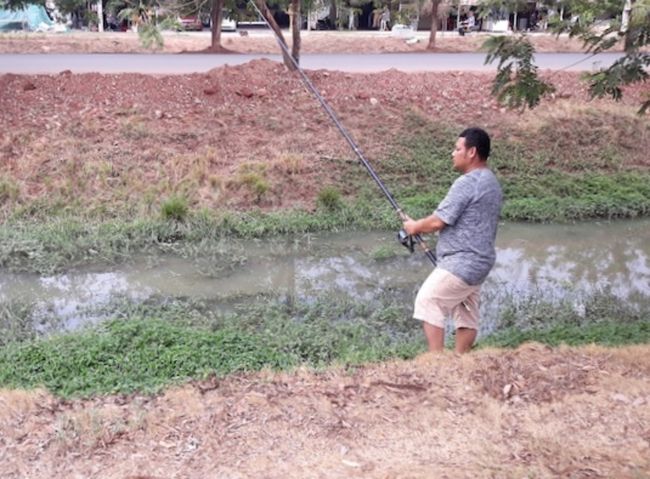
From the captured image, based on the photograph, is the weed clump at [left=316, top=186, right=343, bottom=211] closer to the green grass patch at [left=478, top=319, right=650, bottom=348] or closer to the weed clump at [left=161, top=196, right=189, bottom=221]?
the weed clump at [left=161, top=196, right=189, bottom=221]

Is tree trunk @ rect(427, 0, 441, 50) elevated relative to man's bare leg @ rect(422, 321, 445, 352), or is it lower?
elevated

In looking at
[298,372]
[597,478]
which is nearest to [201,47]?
[298,372]

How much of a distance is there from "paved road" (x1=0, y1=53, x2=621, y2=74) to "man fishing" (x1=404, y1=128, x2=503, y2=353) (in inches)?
423

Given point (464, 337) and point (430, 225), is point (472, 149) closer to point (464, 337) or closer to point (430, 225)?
point (430, 225)

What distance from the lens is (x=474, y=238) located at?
4570 mm

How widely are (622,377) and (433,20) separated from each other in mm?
18264

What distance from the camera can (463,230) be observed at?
457 cm

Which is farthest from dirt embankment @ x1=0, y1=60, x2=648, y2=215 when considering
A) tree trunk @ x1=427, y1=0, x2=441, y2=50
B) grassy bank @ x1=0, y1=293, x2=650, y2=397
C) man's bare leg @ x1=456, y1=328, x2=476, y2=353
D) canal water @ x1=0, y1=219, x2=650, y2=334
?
tree trunk @ x1=427, y1=0, x2=441, y2=50

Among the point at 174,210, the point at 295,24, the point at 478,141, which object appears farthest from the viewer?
the point at 295,24

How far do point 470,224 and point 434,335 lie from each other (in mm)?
786

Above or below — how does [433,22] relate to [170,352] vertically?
above

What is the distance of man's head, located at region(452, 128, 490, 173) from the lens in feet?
14.6

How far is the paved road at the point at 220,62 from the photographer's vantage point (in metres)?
15.1

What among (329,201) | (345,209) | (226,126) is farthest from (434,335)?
(226,126)
